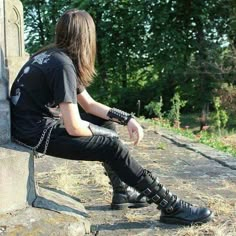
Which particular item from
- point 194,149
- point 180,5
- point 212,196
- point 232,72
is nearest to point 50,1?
point 180,5

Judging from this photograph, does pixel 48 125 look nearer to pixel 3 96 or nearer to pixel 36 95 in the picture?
pixel 36 95

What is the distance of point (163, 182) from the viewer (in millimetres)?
5211

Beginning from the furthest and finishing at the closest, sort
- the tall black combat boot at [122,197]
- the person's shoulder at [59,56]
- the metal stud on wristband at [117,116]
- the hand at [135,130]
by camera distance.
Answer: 1. the tall black combat boot at [122,197]
2. the metal stud on wristband at [117,116]
3. the hand at [135,130]
4. the person's shoulder at [59,56]

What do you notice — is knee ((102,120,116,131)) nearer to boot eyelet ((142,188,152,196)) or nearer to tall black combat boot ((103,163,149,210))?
tall black combat boot ((103,163,149,210))

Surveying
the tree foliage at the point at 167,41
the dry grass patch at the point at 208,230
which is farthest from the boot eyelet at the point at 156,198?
the tree foliage at the point at 167,41

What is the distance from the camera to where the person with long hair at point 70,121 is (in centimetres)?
354

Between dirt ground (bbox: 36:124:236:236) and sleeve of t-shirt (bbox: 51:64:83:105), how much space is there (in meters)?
0.97

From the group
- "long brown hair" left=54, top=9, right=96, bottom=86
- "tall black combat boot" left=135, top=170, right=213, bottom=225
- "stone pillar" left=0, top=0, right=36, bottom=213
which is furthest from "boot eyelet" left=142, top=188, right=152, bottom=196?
"long brown hair" left=54, top=9, right=96, bottom=86

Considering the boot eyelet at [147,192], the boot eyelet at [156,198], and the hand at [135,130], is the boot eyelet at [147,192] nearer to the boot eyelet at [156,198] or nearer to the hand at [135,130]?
the boot eyelet at [156,198]

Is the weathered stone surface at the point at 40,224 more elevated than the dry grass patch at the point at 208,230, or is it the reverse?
the weathered stone surface at the point at 40,224

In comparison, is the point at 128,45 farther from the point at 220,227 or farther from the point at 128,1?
the point at 220,227

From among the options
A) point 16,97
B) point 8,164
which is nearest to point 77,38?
point 16,97

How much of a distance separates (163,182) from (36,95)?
2.05 metres

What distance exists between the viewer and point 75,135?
3.57 metres
